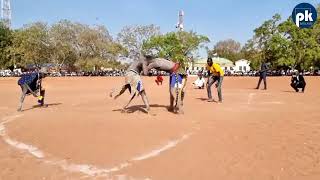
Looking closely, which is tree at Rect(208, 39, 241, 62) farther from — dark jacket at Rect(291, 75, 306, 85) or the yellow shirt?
the yellow shirt

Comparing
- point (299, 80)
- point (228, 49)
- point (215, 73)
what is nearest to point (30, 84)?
point (215, 73)

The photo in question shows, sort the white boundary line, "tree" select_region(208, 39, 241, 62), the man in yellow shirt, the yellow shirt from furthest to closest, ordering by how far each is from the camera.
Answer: "tree" select_region(208, 39, 241, 62) < the yellow shirt < the man in yellow shirt < the white boundary line

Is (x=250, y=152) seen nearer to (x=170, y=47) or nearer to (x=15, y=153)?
(x=15, y=153)

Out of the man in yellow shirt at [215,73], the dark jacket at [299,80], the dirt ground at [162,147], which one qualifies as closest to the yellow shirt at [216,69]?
the man in yellow shirt at [215,73]

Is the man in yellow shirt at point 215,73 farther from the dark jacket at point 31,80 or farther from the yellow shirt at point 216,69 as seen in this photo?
the dark jacket at point 31,80

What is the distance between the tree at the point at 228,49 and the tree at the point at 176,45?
156 ft

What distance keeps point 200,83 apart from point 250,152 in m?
19.4

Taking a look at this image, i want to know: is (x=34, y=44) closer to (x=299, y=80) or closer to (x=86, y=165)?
(x=299, y=80)

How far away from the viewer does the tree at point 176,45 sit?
6625cm

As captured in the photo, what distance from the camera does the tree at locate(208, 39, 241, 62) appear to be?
390 feet

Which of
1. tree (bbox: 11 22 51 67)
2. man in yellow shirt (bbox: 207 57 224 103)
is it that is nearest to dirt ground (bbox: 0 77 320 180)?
man in yellow shirt (bbox: 207 57 224 103)

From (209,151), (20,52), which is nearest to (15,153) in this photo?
(209,151)

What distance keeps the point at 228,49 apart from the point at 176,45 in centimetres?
5579

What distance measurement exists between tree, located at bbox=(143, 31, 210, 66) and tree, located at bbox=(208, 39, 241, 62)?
47.7 metres
